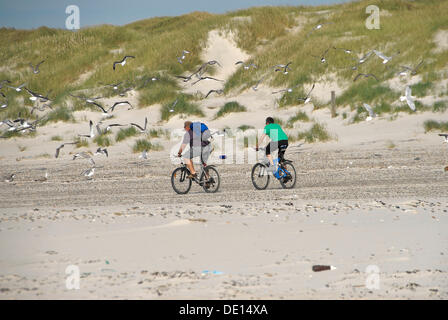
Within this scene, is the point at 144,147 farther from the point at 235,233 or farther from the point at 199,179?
the point at 235,233

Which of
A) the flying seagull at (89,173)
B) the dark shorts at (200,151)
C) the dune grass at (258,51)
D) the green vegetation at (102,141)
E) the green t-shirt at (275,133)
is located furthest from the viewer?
the dune grass at (258,51)

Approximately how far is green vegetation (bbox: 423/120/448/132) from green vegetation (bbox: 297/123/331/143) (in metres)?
3.55

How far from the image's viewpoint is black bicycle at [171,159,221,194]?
1461cm

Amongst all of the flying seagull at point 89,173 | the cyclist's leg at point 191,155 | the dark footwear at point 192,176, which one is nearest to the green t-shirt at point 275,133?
the cyclist's leg at point 191,155

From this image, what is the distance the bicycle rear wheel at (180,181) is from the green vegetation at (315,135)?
436 inches

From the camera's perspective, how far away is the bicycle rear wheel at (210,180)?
575 inches

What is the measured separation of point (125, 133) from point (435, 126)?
1286 cm

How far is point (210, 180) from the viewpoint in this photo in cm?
1459

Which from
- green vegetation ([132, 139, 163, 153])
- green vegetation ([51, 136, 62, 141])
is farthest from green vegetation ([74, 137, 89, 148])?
green vegetation ([132, 139, 163, 153])

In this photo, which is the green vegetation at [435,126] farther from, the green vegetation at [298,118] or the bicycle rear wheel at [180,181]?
the bicycle rear wheel at [180,181]

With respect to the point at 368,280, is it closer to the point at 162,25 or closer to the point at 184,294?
the point at 184,294

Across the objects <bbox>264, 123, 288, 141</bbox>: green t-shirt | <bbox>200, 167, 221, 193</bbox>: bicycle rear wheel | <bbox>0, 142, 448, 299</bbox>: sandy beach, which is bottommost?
<bbox>0, 142, 448, 299</bbox>: sandy beach

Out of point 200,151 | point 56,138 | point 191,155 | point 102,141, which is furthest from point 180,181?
point 56,138

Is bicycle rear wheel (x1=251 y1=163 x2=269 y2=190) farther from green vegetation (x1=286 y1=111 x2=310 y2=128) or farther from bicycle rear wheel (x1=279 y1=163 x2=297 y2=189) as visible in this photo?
green vegetation (x1=286 y1=111 x2=310 y2=128)
